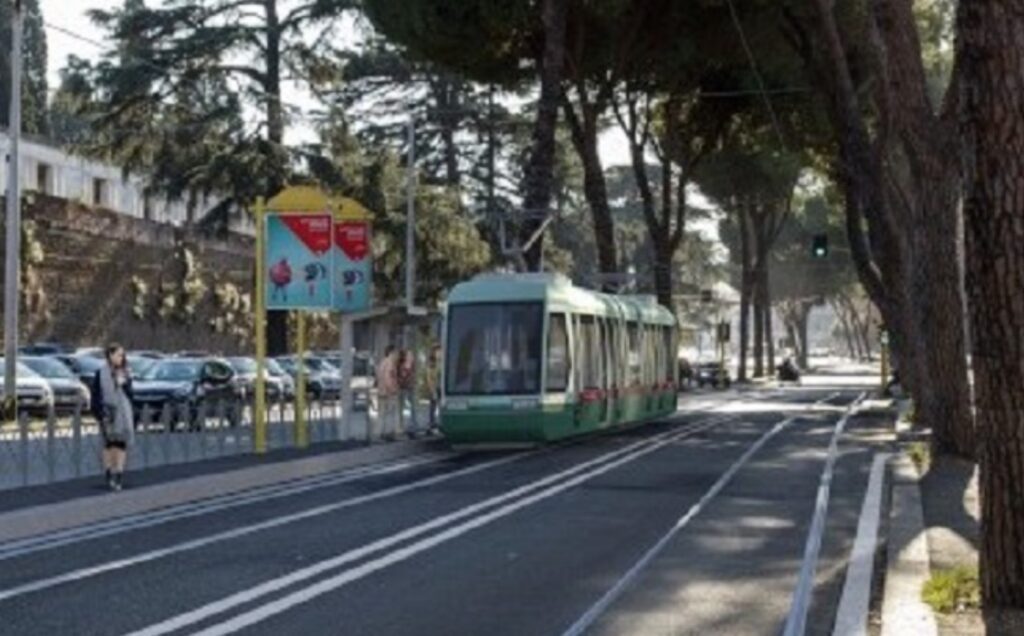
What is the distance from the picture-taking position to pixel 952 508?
16.6 m

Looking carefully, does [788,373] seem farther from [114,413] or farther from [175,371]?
[114,413]

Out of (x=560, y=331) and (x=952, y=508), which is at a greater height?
(x=560, y=331)

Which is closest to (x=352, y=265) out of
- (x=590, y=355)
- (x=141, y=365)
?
(x=590, y=355)

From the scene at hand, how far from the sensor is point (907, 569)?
1229cm

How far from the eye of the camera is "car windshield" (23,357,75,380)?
122 feet

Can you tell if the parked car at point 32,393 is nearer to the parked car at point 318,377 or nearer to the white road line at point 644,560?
the parked car at point 318,377

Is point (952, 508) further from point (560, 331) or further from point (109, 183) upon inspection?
point (109, 183)

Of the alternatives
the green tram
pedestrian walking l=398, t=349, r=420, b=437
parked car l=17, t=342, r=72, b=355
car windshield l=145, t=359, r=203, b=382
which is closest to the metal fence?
pedestrian walking l=398, t=349, r=420, b=437

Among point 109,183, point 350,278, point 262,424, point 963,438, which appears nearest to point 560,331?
point 350,278

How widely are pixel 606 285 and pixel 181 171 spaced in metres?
12.8

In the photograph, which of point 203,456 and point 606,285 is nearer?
point 203,456

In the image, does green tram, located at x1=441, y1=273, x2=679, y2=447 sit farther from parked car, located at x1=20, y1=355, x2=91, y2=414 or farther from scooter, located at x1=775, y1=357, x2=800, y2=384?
scooter, located at x1=775, y1=357, x2=800, y2=384

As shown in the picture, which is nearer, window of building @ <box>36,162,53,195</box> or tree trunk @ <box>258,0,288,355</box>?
Answer: tree trunk @ <box>258,0,288,355</box>

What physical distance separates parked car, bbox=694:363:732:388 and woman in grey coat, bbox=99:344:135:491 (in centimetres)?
6132
